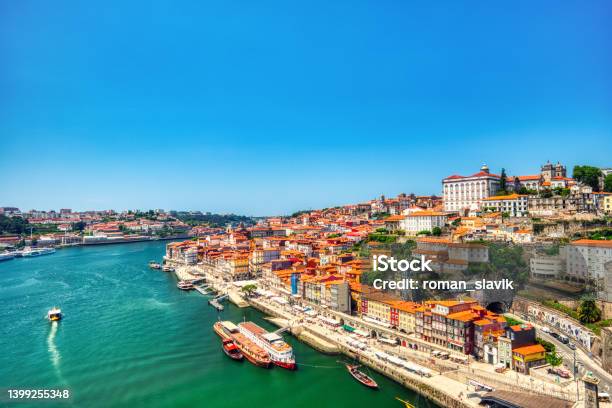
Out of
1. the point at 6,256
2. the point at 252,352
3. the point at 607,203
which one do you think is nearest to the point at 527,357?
the point at 252,352

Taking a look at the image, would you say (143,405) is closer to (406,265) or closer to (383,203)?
(406,265)

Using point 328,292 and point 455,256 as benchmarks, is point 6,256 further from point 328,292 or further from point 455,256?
point 455,256

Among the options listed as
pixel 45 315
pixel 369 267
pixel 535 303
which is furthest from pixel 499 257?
pixel 45 315

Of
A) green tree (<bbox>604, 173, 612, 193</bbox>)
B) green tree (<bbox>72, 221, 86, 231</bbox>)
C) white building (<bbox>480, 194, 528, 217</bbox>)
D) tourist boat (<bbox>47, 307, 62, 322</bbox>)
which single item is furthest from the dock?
green tree (<bbox>72, 221, 86, 231</bbox>)

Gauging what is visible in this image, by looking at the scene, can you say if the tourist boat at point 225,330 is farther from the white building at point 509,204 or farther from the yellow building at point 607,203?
the yellow building at point 607,203

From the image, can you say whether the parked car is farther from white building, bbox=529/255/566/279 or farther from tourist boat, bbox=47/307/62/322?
tourist boat, bbox=47/307/62/322

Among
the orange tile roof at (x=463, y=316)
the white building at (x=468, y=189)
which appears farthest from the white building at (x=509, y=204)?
the orange tile roof at (x=463, y=316)

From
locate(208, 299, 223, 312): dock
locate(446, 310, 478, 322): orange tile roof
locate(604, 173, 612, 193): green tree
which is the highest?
locate(604, 173, 612, 193): green tree
